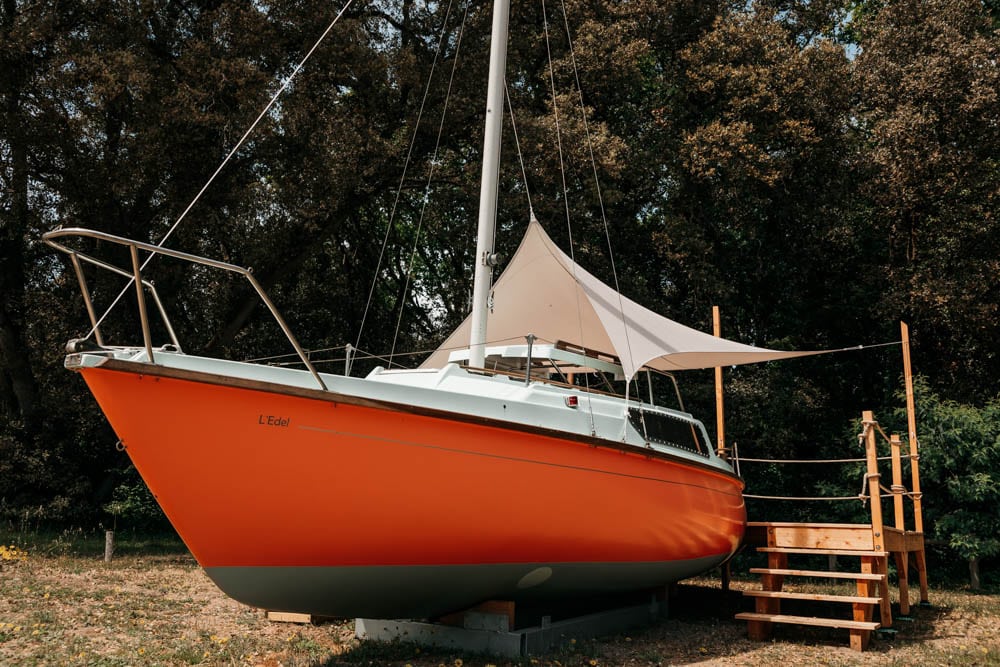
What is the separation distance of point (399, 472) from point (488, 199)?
10.1ft

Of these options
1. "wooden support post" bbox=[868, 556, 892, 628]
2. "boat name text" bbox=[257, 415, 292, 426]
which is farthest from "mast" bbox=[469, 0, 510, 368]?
"wooden support post" bbox=[868, 556, 892, 628]

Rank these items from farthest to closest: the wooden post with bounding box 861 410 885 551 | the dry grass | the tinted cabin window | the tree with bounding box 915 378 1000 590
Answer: the tree with bounding box 915 378 1000 590, the wooden post with bounding box 861 410 885 551, the tinted cabin window, the dry grass

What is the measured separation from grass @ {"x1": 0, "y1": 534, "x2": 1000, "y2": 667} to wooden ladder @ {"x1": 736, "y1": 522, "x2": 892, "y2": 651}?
20 centimetres

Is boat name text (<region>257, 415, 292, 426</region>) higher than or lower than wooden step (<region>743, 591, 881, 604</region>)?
higher

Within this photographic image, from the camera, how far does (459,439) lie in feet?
18.6

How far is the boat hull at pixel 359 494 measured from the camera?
16.5 feet

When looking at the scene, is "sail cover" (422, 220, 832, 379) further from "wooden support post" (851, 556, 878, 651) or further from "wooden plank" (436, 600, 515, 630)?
"wooden plank" (436, 600, 515, 630)

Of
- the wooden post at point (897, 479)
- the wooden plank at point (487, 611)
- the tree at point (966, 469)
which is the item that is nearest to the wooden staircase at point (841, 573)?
the wooden post at point (897, 479)

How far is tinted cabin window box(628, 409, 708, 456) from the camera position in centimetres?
730

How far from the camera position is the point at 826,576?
24.5 ft

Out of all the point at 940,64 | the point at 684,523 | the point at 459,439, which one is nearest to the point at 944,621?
the point at 684,523

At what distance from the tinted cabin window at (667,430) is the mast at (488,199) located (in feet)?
4.76

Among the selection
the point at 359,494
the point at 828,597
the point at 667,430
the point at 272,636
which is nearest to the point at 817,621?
the point at 828,597

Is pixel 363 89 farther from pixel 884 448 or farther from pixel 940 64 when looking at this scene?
pixel 884 448
